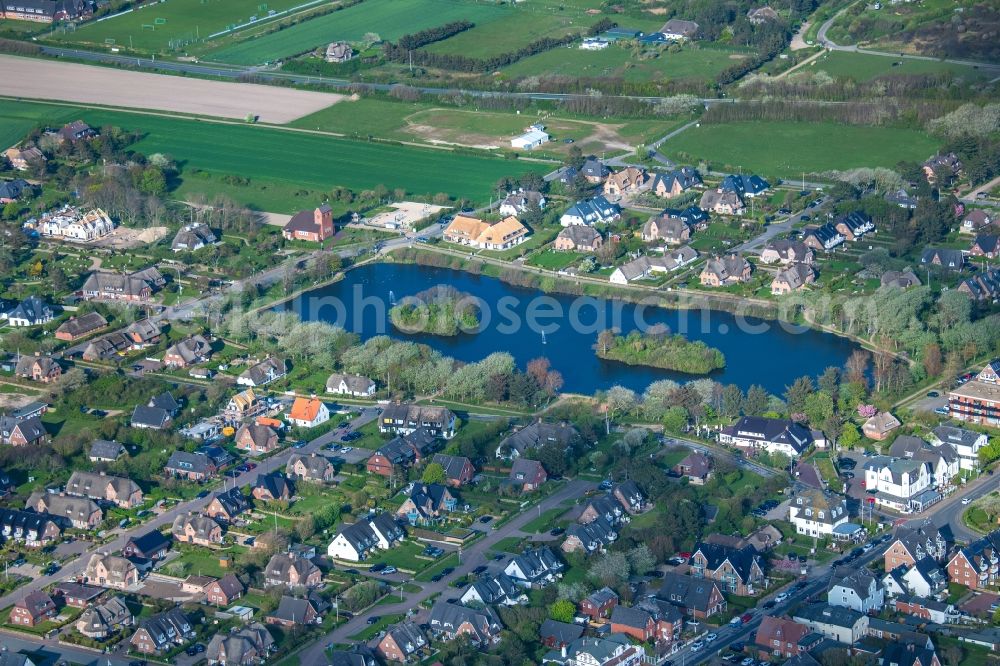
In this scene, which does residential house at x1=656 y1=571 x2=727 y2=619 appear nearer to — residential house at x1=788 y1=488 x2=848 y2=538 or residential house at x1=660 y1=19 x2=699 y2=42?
residential house at x1=788 y1=488 x2=848 y2=538

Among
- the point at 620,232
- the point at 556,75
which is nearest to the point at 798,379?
the point at 620,232

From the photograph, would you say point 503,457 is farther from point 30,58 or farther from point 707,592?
point 30,58

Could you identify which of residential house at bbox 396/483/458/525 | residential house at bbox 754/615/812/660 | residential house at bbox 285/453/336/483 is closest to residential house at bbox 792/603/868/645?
residential house at bbox 754/615/812/660

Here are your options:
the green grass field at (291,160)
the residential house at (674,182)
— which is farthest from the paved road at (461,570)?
the green grass field at (291,160)

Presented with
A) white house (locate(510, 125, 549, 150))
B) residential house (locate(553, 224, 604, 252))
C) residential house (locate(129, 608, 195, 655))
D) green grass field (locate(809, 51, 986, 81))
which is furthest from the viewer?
green grass field (locate(809, 51, 986, 81))

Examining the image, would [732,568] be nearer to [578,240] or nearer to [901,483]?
[901,483]
